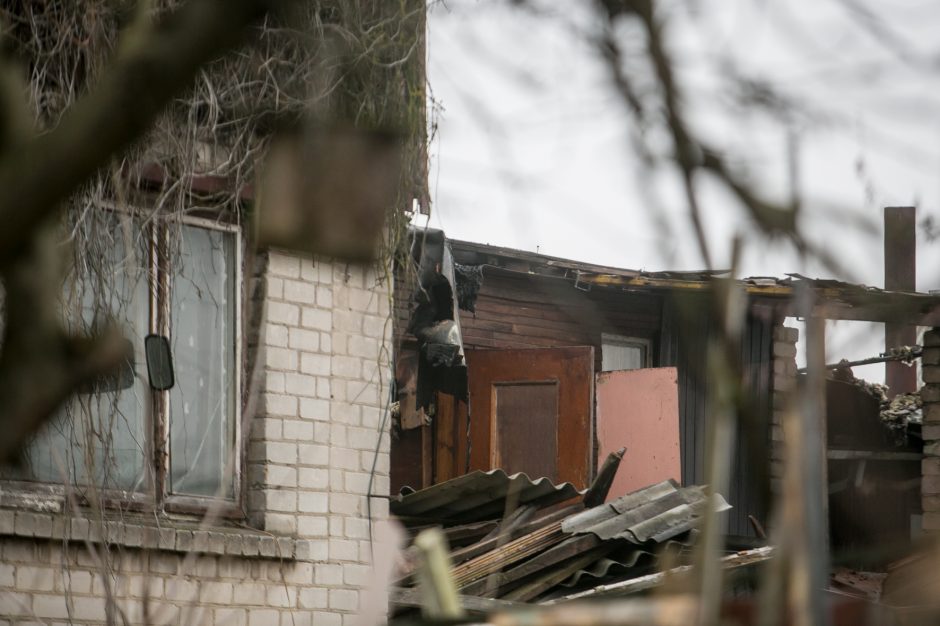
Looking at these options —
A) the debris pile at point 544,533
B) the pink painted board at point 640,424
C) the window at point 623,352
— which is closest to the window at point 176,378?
the debris pile at point 544,533

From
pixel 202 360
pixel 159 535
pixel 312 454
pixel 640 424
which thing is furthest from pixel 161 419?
pixel 640 424

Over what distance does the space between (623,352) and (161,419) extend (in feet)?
26.9

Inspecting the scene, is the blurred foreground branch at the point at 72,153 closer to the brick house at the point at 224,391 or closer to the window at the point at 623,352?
the brick house at the point at 224,391

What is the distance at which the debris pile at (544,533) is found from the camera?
7426mm

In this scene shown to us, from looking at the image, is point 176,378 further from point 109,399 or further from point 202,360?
point 109,399

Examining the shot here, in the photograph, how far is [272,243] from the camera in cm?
575

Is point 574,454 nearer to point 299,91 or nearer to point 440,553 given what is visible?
point 299,91

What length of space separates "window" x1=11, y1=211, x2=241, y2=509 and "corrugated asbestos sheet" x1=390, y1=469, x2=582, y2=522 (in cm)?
230

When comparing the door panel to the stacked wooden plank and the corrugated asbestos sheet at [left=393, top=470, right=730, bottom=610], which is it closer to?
the stacked wooden plank

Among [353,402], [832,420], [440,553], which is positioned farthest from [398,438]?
[440,553]

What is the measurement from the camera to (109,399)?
548cm

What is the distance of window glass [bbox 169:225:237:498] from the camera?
580 cm

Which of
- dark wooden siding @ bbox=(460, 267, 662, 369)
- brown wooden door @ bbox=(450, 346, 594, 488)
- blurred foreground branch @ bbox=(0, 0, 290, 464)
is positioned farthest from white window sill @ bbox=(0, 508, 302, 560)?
dark wooden siding @ bbox=(460, 267, 662, 369)

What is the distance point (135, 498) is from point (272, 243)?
1.19 meters
